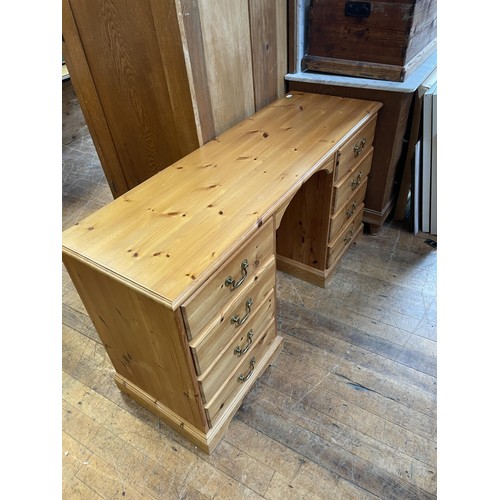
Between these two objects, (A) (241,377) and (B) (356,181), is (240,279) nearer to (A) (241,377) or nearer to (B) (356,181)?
(A) (241,377)

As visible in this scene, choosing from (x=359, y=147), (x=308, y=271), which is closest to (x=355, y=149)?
(x=359, y=147)

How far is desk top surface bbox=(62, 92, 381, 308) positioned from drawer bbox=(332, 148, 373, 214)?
20 cm

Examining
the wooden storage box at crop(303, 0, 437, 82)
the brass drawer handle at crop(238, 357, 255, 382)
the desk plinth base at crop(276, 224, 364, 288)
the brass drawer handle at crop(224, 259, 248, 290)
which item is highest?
the wooden storage box at crop(303, 0, 437, 82)

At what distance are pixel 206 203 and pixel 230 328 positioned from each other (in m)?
0.38

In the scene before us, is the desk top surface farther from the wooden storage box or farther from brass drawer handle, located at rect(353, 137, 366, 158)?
the wooden storage box

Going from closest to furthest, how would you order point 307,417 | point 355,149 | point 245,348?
point 245,348
point 307,417
point 355,149

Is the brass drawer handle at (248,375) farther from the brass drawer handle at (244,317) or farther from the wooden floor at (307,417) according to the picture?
the brass drawer handle at (244,317)

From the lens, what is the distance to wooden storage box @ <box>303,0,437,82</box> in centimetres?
159

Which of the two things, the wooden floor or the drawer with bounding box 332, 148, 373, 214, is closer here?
the wooden floor

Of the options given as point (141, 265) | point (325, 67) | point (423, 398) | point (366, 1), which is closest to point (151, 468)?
point (141, 265)

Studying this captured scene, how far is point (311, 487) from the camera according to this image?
120 cm

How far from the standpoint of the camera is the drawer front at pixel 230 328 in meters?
1.01

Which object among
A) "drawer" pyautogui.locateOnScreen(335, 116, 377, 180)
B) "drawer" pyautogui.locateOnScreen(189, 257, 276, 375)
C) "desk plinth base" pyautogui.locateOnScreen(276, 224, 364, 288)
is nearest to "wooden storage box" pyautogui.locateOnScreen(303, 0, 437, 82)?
"drawer" pyautogui.locateOnScreen(335, 116, 377, 180)

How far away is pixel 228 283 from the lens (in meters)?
1.02
